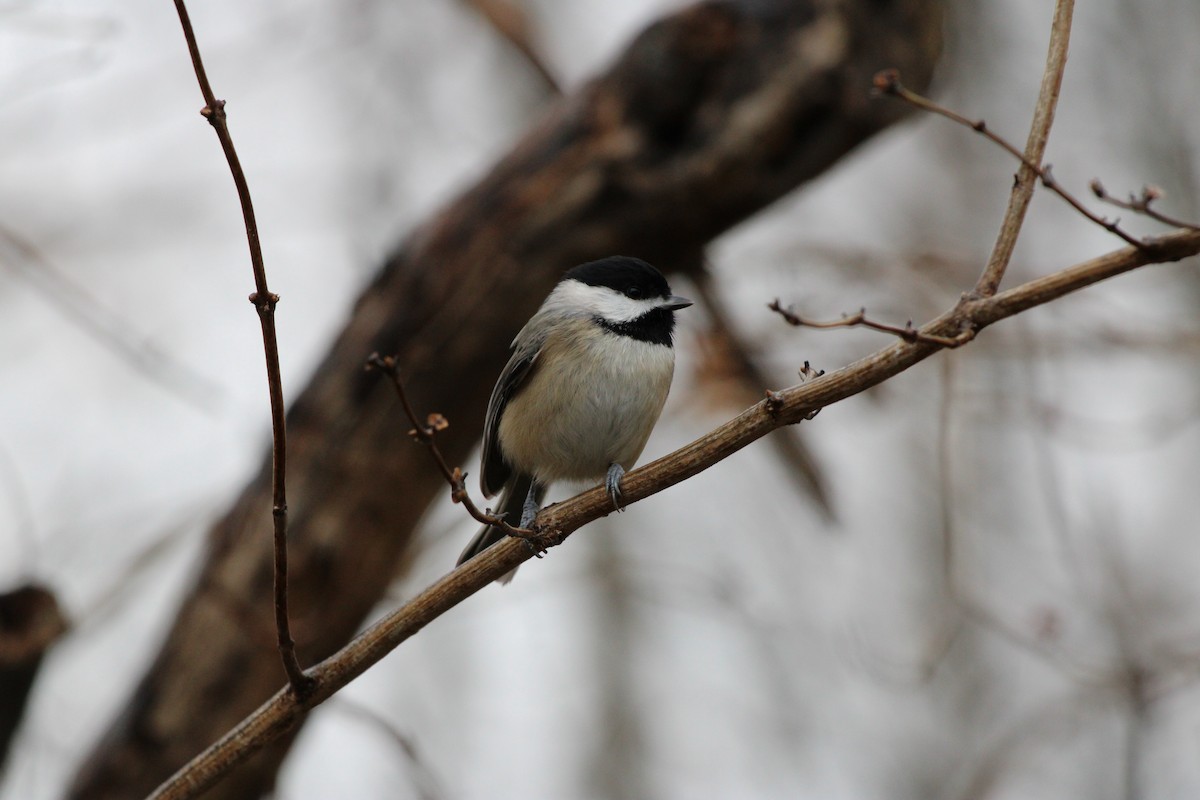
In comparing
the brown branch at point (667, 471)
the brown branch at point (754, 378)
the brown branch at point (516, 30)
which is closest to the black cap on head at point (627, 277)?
the brown branch at point (754, 378)

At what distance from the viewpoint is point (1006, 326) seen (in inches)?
221

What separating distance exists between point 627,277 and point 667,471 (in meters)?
1.35

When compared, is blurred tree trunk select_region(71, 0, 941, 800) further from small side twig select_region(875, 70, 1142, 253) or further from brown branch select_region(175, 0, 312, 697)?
brown branch select_region(175, 0, 312, 697)

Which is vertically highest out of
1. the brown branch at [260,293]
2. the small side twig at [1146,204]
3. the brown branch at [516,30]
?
the brown branch at [260,293]

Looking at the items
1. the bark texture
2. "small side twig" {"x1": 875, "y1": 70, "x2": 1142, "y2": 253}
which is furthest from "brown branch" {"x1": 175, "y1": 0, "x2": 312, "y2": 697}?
the bark texture

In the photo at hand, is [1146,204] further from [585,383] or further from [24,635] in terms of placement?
[24,635]

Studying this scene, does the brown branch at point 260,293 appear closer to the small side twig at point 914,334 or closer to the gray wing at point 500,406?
the small side twig at point 914,334

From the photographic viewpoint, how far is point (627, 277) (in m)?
3.37

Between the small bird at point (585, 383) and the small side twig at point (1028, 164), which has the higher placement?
the small side twig at point (1028, 164)

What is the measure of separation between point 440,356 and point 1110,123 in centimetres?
523

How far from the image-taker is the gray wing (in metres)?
3.38

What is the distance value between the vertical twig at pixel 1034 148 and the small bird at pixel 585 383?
1.40 meters

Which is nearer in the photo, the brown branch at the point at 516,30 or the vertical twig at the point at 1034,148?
the vertical twig at the point at 1034,148

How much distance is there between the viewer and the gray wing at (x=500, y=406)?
11.1 feet
